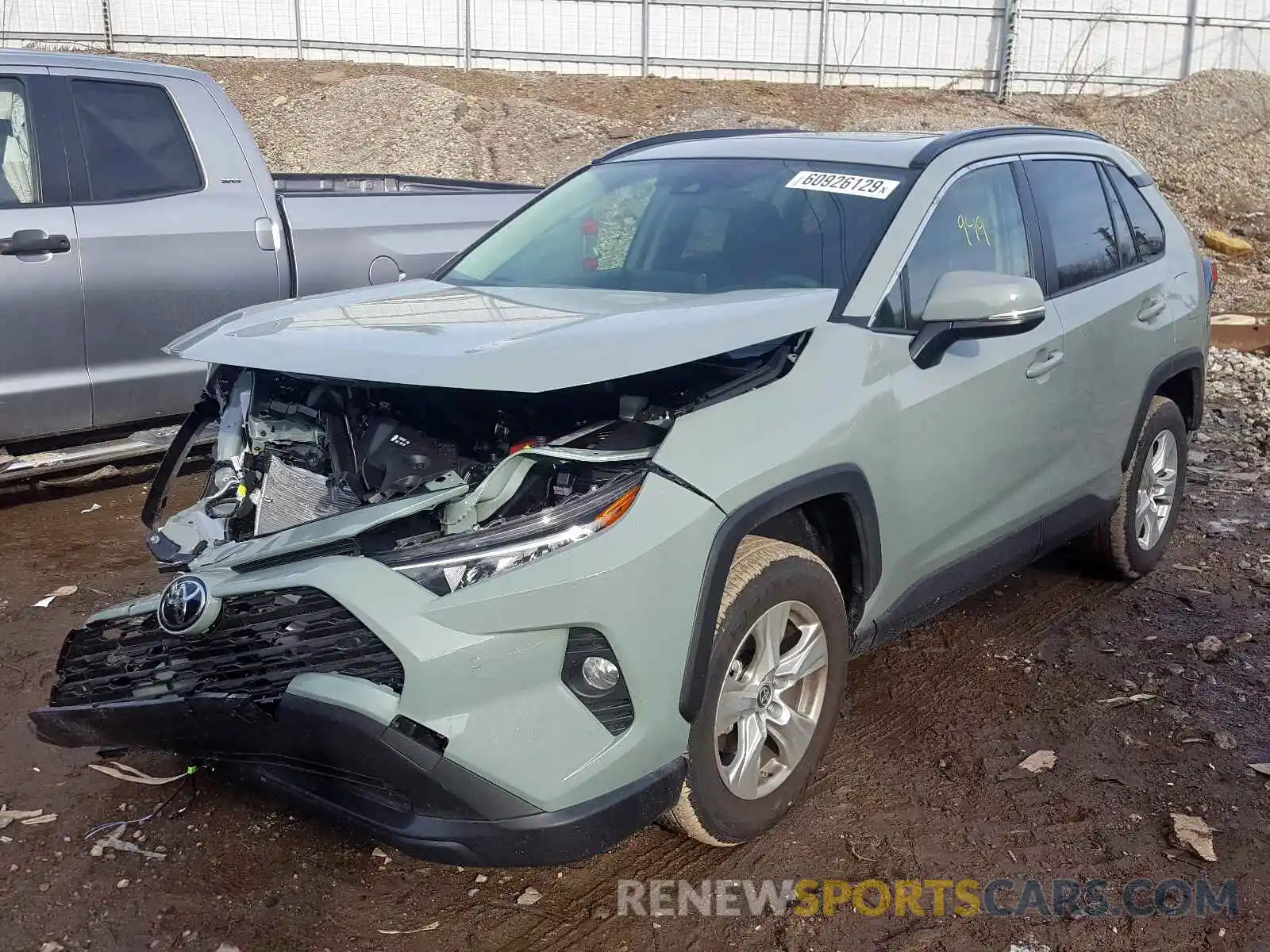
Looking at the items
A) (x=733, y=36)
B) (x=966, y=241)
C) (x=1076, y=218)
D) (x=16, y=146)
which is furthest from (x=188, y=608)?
(x=733, y=36)

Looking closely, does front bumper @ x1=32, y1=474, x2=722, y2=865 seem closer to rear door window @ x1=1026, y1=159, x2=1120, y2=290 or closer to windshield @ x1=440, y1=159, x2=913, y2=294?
windshield @ x1=440, y1=159, x2=913, y2=294

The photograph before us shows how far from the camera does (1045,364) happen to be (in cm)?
396

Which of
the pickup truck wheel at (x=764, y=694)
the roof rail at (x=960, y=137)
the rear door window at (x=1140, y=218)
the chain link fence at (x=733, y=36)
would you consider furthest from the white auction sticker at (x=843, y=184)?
the chain link fence at (x=733, y=36)

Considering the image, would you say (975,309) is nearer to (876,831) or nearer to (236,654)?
(876,831)

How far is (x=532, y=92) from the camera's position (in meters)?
19.0

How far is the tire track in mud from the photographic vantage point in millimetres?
2850

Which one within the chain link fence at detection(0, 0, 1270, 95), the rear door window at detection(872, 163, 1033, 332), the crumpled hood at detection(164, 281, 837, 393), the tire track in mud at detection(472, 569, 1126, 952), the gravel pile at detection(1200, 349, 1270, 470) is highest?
the chain link fence at detection(0, 0, 1270, 95)

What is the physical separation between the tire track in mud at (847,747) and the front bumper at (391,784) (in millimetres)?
347

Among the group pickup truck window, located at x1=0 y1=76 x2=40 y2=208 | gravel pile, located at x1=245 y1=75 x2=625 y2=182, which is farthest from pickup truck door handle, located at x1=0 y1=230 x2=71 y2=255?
gravel pile, located at x1=245 y1=75 x2=625 y2=182

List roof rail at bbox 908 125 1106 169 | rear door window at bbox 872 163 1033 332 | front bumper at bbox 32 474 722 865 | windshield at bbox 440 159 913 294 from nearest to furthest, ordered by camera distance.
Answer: front bumper at bbox 32 474 722 865 → rear door window at bbox 872 163 1033 332 → windshield at bbox 440 159 913 294 → roof rail at bbox 908 125 1106 169

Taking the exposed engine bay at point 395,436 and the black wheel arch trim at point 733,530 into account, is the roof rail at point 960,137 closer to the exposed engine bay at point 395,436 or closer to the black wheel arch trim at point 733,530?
the exposed engine bay at point 395,436

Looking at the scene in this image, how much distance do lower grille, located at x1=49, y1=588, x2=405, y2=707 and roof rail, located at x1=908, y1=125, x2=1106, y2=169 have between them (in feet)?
7.71

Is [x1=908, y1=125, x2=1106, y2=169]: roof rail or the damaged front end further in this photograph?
[x1=908, y1=125, x2=1106, y2=169]: roof rail

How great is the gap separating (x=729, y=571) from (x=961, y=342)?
49.2 inches
